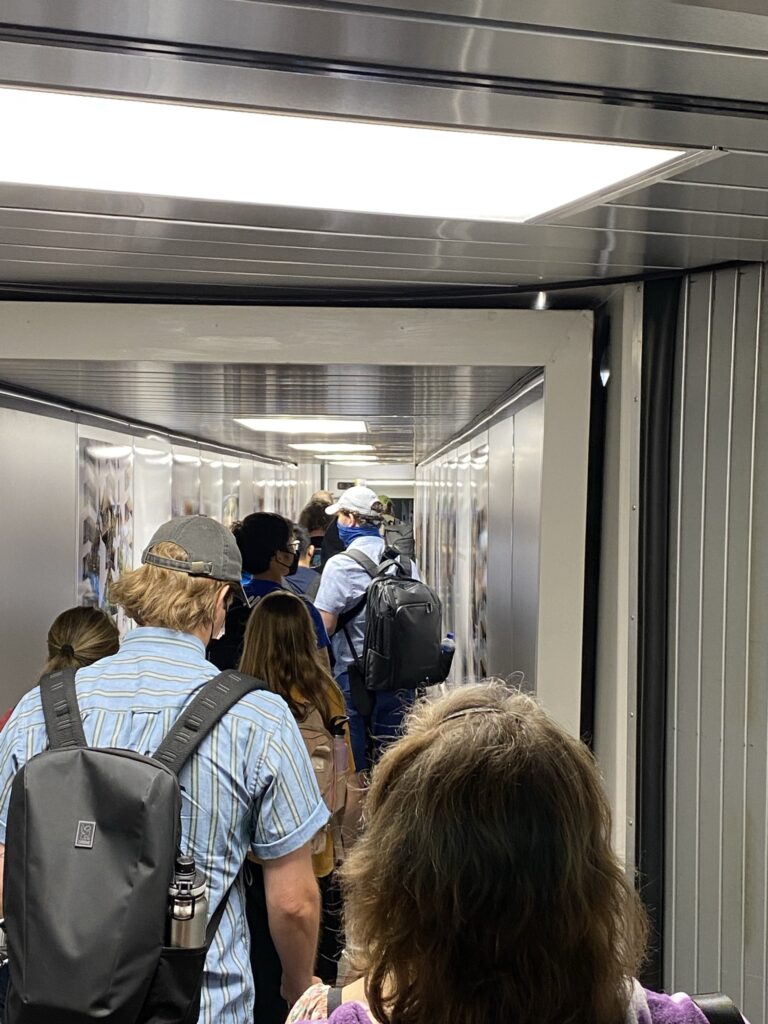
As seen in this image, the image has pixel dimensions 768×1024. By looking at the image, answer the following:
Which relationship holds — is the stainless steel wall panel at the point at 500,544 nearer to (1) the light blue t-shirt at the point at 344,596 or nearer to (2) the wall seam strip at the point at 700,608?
(1) the light blue t-shirt at the point at 344,596

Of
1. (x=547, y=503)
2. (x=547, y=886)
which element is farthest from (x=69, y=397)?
(x=547, y=886)

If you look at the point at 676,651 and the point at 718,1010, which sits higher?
the point at 676,651

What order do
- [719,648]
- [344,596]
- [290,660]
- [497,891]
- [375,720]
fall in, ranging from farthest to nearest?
[344,596], [375,720], [290,660], [719,648], [497,891]

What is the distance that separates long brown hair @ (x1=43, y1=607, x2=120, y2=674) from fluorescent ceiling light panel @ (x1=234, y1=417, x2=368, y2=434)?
2.96 meters

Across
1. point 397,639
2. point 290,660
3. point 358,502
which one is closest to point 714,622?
point 290,660

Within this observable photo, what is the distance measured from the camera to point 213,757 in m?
1.97

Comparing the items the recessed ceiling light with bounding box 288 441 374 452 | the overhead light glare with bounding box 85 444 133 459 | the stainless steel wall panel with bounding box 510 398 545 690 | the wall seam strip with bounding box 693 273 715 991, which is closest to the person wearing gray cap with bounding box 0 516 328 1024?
the wall seam strip with bounding box 693 273 715 991

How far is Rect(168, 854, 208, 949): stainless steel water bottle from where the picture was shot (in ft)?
5.90

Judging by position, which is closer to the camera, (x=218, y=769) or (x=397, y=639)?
(x=218, y=769)

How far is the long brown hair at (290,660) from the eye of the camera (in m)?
3.28

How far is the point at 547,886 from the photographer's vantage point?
1062 millimetres

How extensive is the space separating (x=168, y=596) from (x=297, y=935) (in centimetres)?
78

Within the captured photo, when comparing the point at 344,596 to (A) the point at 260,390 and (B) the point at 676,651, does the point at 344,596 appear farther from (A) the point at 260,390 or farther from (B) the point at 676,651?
(B) the point at 676,651

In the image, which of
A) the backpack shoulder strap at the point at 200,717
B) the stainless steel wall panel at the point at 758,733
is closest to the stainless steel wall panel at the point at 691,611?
the stainless steel wall panel at the point at 758,733
